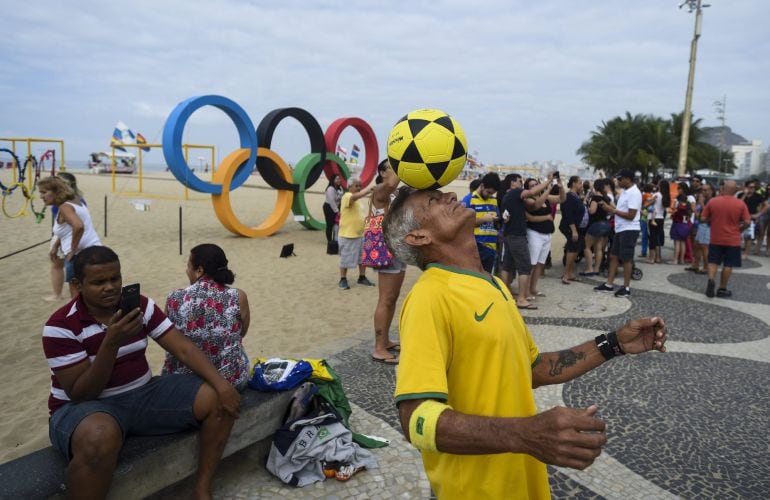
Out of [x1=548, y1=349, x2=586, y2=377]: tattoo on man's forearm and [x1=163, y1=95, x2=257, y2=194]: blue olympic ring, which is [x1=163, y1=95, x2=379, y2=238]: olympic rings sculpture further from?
[x1=548, y1=349, x2=586, y2=377]: tattoo on man's forearm

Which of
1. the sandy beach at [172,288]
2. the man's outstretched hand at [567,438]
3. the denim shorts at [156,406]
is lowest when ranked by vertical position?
the sandy beach at [172,288]

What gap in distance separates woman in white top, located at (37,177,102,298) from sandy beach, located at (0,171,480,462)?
977 millimetres

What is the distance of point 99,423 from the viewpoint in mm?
2334

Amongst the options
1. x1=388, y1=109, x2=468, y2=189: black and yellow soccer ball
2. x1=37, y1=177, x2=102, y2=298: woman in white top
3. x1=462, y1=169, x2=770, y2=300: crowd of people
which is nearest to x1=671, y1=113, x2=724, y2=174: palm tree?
x1=462, y1=169, x2=770, y2=300: crowd of people

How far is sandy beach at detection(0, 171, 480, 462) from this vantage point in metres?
4.42

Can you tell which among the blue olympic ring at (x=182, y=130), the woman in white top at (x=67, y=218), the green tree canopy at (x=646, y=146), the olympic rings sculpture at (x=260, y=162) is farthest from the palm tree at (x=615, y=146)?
the woman in white top at (x=67, y=218)

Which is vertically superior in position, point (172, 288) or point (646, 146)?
point (646, 146)

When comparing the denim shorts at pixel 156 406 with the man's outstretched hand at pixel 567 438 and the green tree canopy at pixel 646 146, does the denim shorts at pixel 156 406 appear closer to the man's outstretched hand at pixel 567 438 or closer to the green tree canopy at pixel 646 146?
the man's outstretched hand at pixel 567 438

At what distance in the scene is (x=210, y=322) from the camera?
308 centimetres

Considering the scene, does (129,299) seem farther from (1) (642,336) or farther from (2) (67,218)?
(2) (67,218)

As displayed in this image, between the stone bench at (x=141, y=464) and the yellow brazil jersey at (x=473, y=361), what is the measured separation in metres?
1.71

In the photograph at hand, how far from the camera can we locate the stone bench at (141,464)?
228 cm

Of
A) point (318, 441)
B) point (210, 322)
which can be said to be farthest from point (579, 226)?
point (210, 322)

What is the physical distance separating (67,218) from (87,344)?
4214 mm
